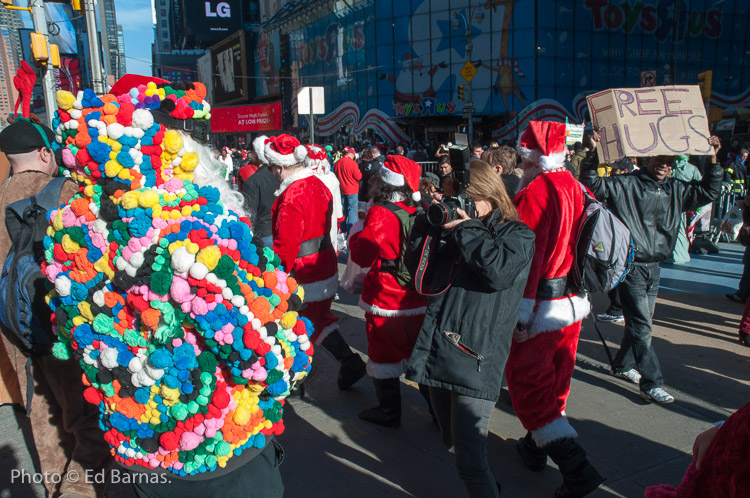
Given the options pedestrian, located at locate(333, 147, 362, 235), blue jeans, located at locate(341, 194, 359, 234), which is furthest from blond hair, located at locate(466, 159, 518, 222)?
blue jeans, located at locate(341, 194, 359, 234)

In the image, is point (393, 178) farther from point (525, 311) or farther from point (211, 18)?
point (211, 18)

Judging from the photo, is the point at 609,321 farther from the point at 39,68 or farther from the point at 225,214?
the point at 39,68

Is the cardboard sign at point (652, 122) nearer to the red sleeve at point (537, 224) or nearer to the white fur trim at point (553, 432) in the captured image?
the red sleeve at point (537, 224)

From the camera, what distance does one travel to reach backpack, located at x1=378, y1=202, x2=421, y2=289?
3316 mm

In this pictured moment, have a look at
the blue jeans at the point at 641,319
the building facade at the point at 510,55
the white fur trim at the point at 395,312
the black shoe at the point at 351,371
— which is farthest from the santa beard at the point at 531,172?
the building facade at the point at 510,55

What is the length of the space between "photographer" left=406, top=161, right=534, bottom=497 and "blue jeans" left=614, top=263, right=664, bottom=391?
189 centimetres

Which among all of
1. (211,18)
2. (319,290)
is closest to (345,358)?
(319,290)

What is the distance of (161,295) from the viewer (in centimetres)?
149

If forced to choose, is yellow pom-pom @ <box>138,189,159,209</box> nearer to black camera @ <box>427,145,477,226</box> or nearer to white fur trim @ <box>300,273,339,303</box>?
black camera @ <box>427,145,477,226</box>

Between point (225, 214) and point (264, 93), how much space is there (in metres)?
48.9

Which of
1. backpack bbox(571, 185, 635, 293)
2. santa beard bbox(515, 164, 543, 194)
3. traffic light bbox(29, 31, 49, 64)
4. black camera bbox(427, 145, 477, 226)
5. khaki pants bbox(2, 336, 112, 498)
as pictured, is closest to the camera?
black camera bbox(427, 145, 477, 226)

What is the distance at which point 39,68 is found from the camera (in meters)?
11.0

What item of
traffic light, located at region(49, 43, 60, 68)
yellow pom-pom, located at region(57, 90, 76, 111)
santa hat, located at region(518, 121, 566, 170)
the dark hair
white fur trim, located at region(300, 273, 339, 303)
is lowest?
white fur trim, located at region(300, 273, 339, 303)

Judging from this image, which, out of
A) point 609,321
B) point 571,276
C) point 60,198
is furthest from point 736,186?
point 60,198
